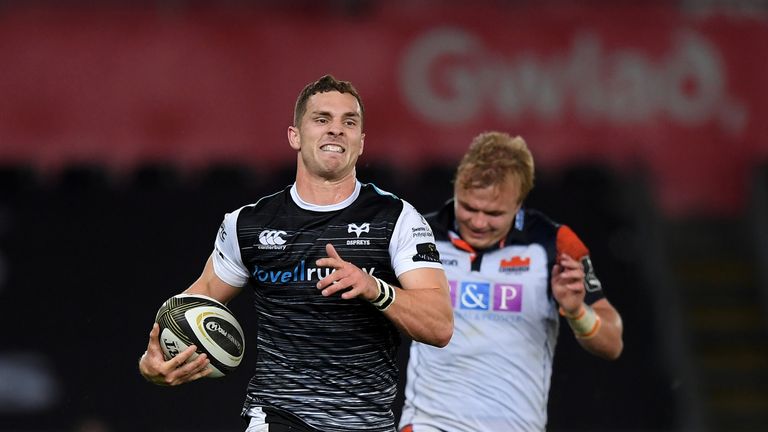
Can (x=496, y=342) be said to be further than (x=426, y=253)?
Yes

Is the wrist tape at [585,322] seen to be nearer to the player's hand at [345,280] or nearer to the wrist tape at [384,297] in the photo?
the wrist tape at [384,297]

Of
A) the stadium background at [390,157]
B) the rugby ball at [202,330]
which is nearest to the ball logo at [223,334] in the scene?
the rugby ball at [202,330]

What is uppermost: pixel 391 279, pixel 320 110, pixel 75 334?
pixel 320 110

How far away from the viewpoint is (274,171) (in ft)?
40.6

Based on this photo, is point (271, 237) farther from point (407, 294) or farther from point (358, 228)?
point (407, 294)

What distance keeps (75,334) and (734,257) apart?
24.0 ft

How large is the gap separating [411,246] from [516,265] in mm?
1196

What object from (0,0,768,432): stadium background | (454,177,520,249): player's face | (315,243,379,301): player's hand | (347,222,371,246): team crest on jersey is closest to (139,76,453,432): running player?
(347,222,371,246): team crest on jersey

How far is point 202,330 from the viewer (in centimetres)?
509

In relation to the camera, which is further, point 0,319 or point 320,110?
point 0,319

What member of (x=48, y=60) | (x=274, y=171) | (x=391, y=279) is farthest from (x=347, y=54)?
(x=391, y=279)

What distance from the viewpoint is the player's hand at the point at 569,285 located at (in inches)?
227

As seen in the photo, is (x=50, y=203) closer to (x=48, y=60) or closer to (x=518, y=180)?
(x=48, y=60)

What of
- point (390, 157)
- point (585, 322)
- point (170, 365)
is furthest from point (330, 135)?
point (390, 157)
